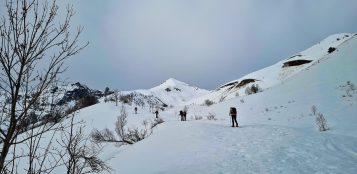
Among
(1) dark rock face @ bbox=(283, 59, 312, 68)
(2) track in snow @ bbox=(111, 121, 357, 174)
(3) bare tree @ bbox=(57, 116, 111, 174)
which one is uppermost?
(1) dark rock face @ bbox=(283, 59, 312, 68)

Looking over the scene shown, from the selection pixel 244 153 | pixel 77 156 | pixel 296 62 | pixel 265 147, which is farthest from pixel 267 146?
pixel 296 62

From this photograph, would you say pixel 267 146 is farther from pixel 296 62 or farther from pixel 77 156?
pixel 296 62

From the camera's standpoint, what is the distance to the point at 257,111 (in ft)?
100

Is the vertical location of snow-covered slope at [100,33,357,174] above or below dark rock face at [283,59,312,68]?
below

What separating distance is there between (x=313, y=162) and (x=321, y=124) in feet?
31.9

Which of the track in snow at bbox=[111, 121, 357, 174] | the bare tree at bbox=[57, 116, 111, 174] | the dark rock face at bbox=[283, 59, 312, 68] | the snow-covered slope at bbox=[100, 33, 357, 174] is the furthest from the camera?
the dark rock face at bbox=[283, 59, 312, 68]

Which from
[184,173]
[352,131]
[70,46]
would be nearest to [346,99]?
[352,131]

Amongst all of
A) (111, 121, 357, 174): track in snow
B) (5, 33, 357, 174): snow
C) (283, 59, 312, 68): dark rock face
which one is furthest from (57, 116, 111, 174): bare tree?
(283, 59, 312, 68): dark rock face

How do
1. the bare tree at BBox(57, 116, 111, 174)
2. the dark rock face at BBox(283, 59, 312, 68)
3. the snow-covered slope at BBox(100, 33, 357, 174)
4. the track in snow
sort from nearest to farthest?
the bare tree at BBox(57, 116, 111, 174)
the track in snow
the snow-covered slope at BBox(100, 33, 357, 174)
the dark rock face at BBox(283, 59, 312, 68)

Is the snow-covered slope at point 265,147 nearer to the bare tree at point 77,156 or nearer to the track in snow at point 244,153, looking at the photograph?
the track in snow at point 244,153

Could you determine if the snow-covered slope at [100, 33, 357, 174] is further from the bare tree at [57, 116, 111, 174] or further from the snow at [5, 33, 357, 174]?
the bare tree at [57, 116, 111, 174]

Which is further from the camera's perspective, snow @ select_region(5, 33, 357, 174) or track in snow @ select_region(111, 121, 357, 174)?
snow @ select_region(5, 33, 357, 174)

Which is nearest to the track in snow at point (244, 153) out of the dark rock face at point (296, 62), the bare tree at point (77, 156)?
the bare tree at point (77, 156)

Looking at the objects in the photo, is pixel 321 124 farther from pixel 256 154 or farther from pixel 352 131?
pixel 256 154
